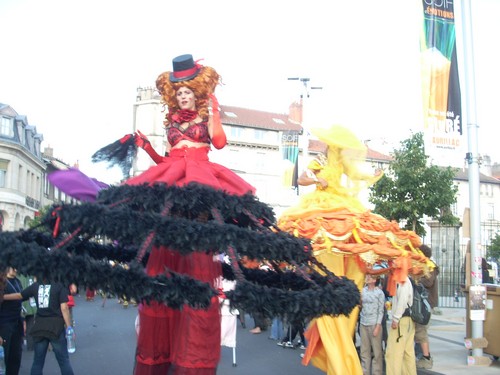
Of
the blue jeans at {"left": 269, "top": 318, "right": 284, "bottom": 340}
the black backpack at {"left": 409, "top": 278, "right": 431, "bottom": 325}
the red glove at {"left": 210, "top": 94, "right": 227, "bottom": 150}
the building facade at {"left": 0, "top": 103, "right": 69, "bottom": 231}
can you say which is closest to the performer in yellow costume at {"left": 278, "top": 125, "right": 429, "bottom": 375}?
the black backpack at {"left": 409, "top": 278, "right": 431, "bottom": 325}

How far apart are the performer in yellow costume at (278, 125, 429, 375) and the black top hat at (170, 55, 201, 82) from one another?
3.05m

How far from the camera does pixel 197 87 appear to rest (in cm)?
407

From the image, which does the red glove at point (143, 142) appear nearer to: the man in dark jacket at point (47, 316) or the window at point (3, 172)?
the man in dark jacket at point (47, 316)

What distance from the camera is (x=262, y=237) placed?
3057mm

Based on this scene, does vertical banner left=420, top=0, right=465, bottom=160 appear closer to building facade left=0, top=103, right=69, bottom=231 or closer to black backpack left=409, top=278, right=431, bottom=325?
black backpack left=409, top=278, right=431, bottom=325

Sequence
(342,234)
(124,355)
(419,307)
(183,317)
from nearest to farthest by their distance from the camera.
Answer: (183,317)
(342,234)
(419,307)
(124,355)

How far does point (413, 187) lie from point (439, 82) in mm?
15509

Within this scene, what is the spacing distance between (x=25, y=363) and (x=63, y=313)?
10.7 ft

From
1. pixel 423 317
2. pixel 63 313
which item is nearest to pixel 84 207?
pixel 63 313

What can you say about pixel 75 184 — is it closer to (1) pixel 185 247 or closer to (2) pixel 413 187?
(1) pixel 185 247

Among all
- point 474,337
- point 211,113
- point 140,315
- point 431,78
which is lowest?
point 474,337

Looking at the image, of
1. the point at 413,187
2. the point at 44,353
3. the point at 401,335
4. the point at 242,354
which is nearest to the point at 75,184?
the point at 44,353

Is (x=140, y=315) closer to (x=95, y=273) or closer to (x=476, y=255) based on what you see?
(x=95, y=273)

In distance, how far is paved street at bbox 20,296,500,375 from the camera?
996cm
